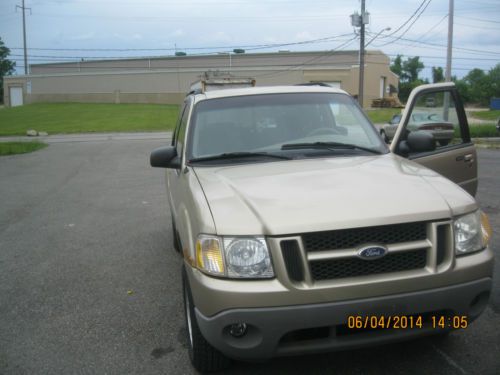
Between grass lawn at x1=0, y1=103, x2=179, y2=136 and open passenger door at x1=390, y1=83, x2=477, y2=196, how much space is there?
27789 mm

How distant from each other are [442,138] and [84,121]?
124 feet

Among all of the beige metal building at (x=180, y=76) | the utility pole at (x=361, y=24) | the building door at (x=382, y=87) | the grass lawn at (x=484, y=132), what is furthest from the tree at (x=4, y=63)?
the grass lawn at (x=484, y=132)

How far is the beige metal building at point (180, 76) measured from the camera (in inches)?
2243

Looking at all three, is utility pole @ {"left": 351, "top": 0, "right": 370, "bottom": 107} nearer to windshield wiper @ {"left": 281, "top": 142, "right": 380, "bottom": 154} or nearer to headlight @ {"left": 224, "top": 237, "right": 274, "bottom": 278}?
windshield wiper @ {"left": 281, "top": 142, "right": 380, "bottom": 154}

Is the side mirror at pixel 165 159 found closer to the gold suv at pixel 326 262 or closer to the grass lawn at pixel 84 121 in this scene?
the gold suv at pixel 326 262

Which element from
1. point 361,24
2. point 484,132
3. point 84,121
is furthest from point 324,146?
point 84,121

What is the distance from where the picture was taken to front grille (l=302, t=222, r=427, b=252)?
2.69 meters

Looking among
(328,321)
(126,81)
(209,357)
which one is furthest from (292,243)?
(126,81)

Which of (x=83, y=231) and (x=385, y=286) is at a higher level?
(x=385, y=286)

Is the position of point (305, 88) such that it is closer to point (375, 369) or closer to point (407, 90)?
point (375, 369)

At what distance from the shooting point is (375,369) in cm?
320

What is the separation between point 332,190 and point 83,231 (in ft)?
16.4

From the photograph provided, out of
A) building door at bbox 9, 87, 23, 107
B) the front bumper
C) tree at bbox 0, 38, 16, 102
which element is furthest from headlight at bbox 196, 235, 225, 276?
tree at bbox 0, 38, 16, 102

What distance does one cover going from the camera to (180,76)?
59562 millimetres
